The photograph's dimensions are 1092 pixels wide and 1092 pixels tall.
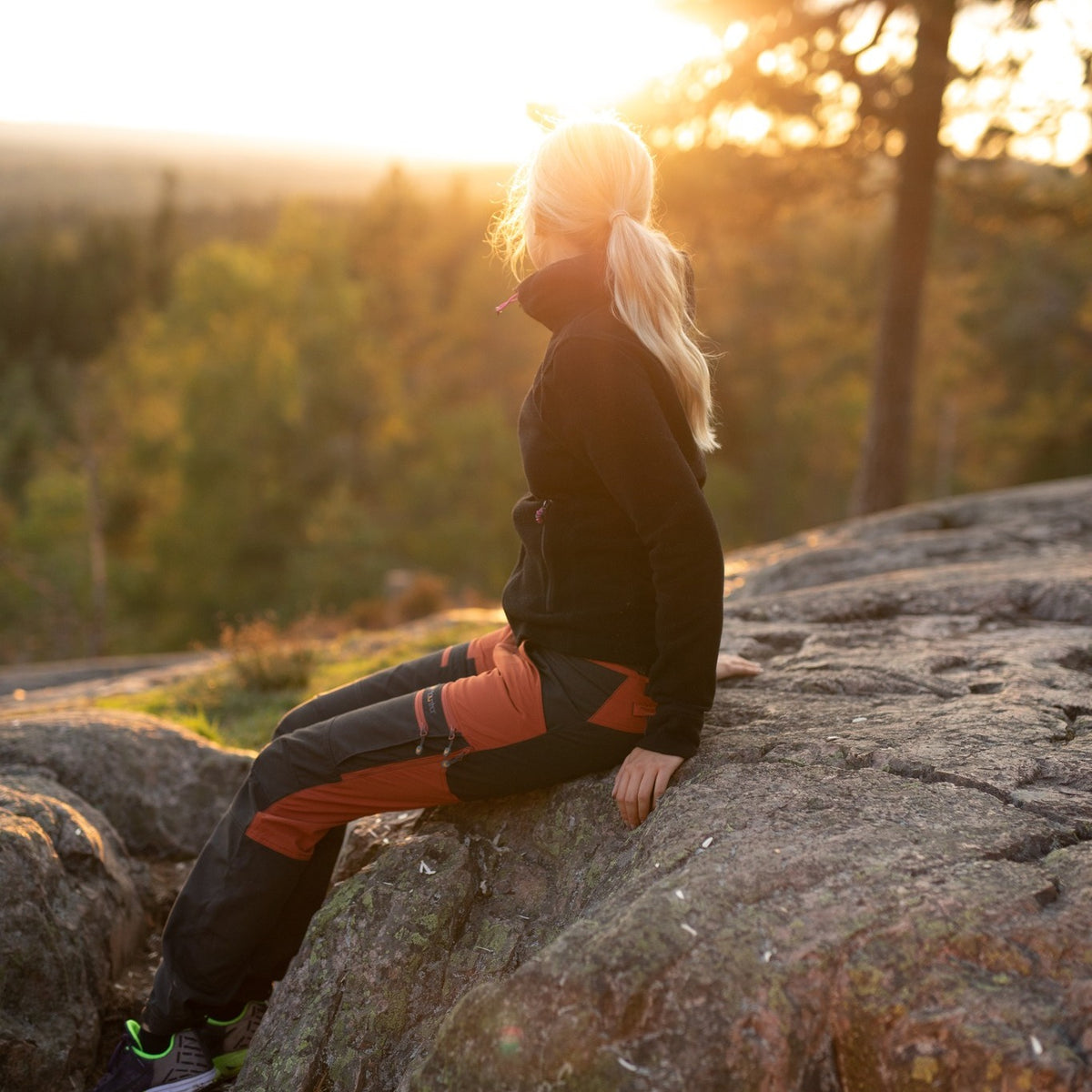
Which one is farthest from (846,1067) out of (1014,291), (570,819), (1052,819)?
(1014,291)

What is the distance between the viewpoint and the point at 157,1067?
2602 millimetres

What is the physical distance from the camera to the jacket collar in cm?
257

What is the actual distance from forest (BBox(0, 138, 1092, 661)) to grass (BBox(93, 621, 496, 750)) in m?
8.46

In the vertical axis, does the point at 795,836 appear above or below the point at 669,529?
below

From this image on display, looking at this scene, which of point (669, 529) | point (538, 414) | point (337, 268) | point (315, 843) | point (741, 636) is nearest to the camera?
point (669, 529)

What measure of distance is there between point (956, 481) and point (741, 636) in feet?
113

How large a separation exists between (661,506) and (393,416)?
34.3 meters

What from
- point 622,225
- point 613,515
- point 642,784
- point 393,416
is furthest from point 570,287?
point 393,416

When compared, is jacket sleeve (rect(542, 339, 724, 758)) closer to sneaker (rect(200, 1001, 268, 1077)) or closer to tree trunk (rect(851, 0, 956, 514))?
sneaker (rect(200, 1001, 268, 1077))

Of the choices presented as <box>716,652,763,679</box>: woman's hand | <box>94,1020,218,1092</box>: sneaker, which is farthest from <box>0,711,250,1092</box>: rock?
<box>716,652,763,679</box>: woman's hand

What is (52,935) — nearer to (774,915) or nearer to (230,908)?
(230,908)

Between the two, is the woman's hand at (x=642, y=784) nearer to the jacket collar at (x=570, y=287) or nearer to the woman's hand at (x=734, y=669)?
the woman's hand at (x=734, y=669)

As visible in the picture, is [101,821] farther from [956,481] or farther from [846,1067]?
[956,481]

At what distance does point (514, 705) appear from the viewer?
2645 mm
